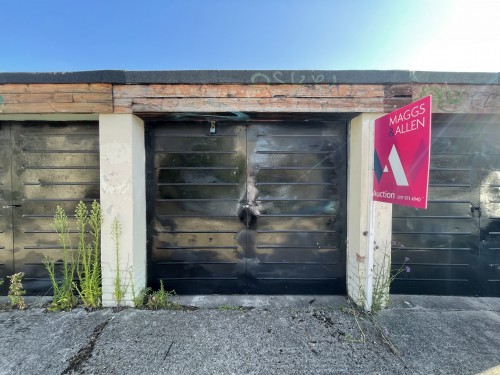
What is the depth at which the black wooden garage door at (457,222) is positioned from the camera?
10.5ft

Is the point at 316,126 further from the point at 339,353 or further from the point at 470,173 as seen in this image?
the point at 339,353

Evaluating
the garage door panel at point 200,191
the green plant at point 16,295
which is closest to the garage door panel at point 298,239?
the garage door panel at point 200,191

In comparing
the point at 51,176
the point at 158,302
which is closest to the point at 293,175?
the point at 158,302

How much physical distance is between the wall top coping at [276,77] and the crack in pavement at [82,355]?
2776 mm

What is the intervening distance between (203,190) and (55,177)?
Answer: 6.65ft

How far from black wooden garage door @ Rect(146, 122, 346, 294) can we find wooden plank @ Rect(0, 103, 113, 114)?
0.71m

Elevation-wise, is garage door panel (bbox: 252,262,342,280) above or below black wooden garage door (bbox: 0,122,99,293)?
below

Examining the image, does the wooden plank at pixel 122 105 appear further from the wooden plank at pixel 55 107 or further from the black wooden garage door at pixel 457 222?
the black wooden garage door at pixel 457 222

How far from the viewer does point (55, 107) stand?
2773 millimetres

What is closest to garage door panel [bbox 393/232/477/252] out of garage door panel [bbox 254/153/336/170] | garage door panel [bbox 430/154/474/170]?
garage door panel [bbox 430/154/474/170]

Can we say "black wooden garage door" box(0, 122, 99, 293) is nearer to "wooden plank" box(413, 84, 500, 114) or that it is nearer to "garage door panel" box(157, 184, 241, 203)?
"garage door panel" box(157, 184, 241, 203)

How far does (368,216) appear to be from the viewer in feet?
9.04

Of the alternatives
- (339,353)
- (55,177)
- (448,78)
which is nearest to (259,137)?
(448,78)

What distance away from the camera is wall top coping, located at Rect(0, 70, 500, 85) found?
9.05 ft
